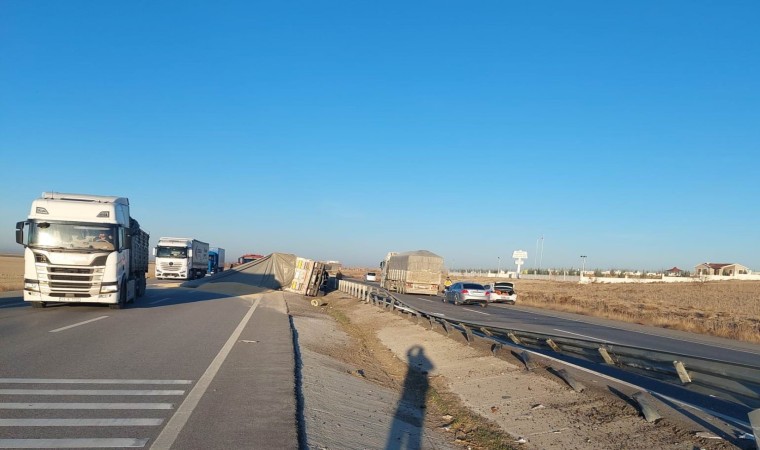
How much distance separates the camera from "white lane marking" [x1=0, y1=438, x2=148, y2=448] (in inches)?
237

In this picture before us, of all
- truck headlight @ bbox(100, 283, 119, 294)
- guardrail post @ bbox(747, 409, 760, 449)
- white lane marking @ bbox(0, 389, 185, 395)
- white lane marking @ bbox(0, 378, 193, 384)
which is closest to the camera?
guardrail post @ bbox(747, 409, 760, 449)

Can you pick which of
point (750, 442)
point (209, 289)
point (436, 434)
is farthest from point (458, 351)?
point (209, 289)

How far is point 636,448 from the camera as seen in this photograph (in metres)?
6.66

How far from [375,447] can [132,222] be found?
21335mm

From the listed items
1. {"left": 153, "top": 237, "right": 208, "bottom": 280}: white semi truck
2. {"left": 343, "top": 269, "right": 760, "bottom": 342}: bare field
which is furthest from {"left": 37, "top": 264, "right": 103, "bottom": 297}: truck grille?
{"left": 153, "top": 237, "right": 208, "bottom": 280}: white semi truck

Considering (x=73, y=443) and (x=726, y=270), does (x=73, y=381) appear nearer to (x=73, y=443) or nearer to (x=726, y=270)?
(x=73, y=443)

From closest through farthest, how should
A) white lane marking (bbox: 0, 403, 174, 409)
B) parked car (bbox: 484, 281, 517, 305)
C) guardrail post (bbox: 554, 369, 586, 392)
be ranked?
1. white lane marking (bbox: 0, 403, 174, 409)
2. guardrail post (bbox: 554, 369, 586, 392)
3. parked car (bbox: 484, 281, 517, 305)

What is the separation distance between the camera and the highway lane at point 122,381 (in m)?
6.64

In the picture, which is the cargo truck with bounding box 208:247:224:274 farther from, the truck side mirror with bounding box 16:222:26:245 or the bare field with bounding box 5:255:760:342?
the truck side mirror with bounding box 16:222:26:245

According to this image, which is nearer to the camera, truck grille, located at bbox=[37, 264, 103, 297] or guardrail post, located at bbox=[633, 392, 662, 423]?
guardrail post, located at bbox=[633, 392, 662, 423]

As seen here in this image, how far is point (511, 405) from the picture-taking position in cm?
929

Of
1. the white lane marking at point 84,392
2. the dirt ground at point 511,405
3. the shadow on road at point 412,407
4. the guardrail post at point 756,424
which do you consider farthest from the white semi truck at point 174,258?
the guardrail post at point 756,424

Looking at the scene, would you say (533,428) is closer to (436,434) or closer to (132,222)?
(436,434)

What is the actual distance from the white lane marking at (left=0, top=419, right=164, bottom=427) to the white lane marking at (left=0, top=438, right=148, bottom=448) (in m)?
0.57
